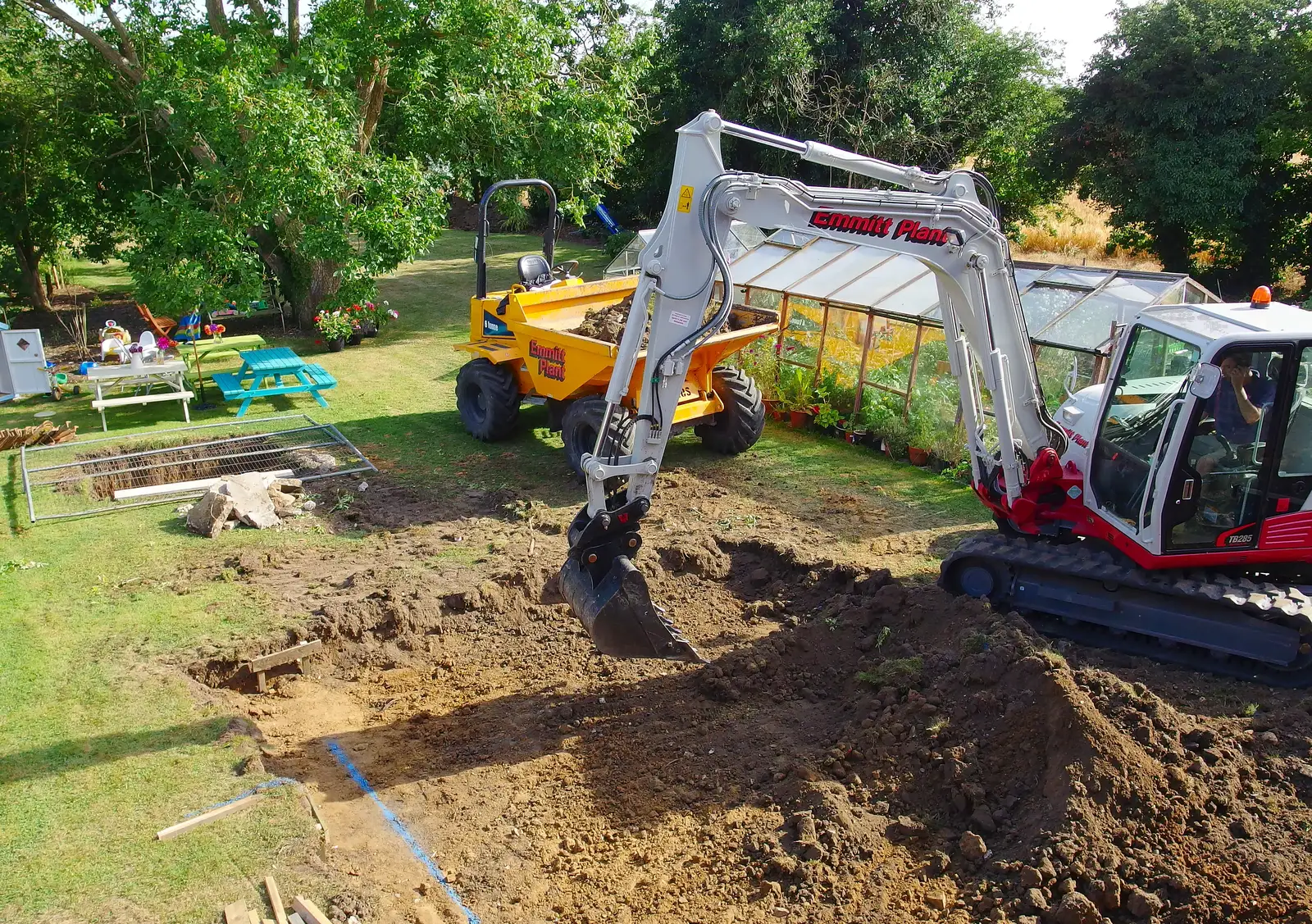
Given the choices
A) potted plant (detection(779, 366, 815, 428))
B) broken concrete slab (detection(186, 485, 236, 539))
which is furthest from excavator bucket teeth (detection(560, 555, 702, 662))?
potted plant (detection(779, 366, 815, 428))

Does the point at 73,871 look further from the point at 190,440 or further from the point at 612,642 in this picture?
the point at 190,440

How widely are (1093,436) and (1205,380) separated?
3.54 feet

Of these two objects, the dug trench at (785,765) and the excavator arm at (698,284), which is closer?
the dug trench at (785,765)

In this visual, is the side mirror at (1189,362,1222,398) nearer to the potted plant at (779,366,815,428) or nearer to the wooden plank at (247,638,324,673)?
the wooden plank at (247,638,324,673)

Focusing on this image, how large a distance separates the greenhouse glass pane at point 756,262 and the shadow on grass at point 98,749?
8.89 m

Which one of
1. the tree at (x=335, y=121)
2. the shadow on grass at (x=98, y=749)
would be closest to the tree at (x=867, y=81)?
the tree at (x=335, y=121)

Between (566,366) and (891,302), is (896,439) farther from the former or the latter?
(566,366)

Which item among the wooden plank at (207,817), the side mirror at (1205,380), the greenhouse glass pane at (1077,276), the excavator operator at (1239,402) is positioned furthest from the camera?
the greenhouse glass pane at (1077,276)

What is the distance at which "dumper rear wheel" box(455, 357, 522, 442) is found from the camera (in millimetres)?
11406

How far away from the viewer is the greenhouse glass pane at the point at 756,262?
43.6ft

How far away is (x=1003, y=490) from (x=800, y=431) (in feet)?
15.8

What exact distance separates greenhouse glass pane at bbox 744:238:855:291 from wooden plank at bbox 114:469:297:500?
633 cm

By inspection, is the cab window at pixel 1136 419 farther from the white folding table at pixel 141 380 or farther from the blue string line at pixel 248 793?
the white folding table at pixel 141 380

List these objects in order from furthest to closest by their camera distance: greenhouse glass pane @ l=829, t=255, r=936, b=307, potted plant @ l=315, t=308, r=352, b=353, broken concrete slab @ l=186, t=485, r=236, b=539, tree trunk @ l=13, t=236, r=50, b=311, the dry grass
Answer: the dry grass → tree trunk @ l=13, t=236, r=50, b=311 → potted plant @ l=315, t=308, r=352, b=353 → greenhouse glass pane @ l=829, t=255, r=936, b=307 → broken concrete slab @ l=186, t=485, r=236, b=539
